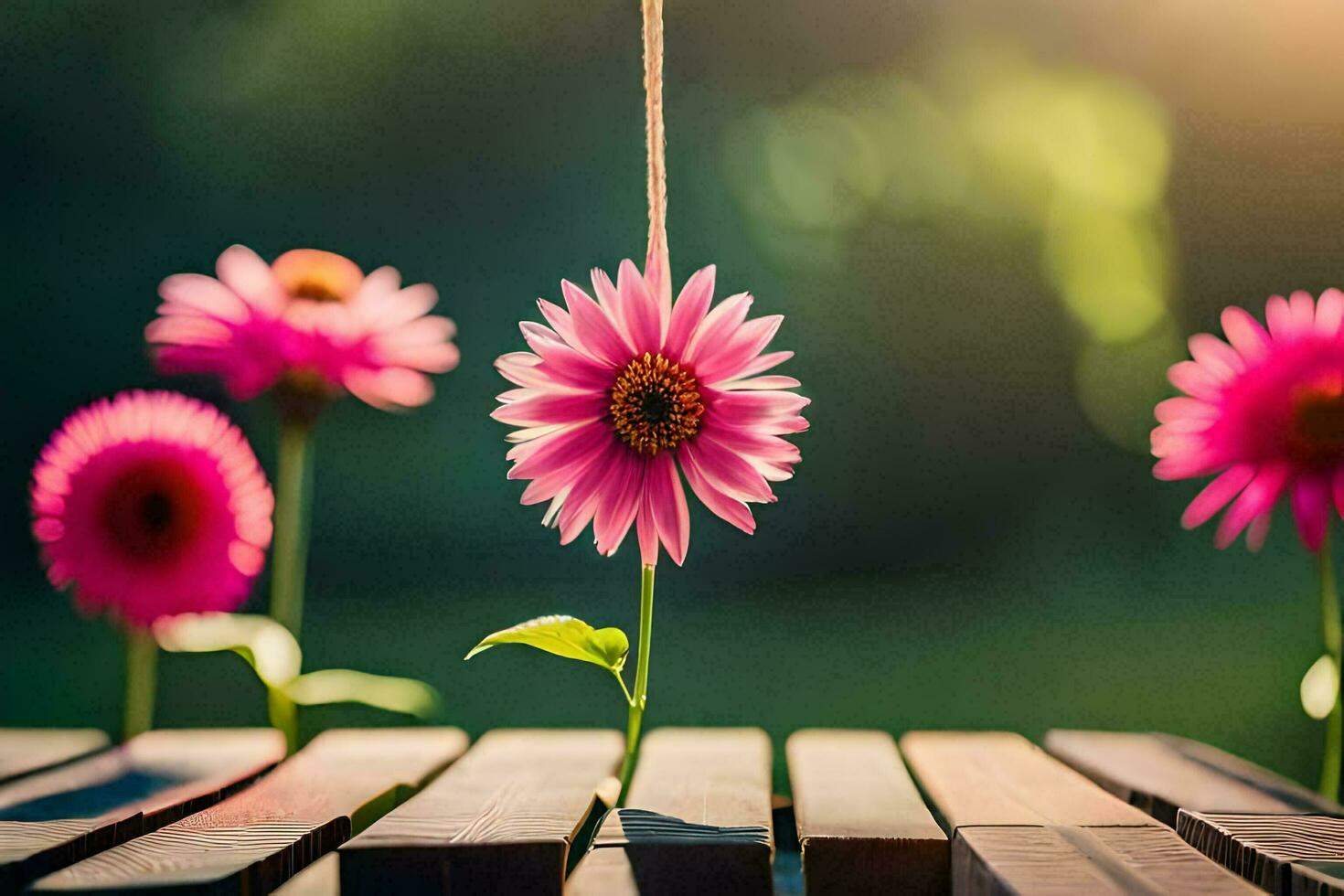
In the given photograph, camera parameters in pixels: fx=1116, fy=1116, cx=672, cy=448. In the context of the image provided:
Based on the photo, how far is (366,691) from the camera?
117 cm

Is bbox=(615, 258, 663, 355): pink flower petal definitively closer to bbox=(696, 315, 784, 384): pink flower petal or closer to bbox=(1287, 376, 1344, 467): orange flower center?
bbox=(696, 315, 784, 384): pink flower petal

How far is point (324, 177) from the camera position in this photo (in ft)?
4.20

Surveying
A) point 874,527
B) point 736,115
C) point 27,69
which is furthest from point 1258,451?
point 27,69

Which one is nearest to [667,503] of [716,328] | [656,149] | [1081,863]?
[716,328]

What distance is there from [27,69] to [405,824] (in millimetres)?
1115

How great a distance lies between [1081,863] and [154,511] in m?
0.83

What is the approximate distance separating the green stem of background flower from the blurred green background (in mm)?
22

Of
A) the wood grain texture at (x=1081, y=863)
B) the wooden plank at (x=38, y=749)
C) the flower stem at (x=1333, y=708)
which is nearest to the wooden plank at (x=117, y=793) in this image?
the wooden plank at (x=38, y=749)

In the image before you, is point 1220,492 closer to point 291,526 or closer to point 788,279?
point 788,279

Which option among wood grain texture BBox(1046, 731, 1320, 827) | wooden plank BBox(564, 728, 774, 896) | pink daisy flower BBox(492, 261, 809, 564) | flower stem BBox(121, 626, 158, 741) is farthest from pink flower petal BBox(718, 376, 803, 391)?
flower stem BBox(121, 626, 158, 741)

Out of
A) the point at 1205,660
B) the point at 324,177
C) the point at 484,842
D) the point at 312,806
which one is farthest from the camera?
the point at 324,177

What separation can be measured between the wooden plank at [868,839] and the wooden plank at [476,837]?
0.45ft

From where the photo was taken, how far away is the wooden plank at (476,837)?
1.88 ft

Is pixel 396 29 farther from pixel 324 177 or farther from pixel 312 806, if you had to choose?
pixel 312 806
